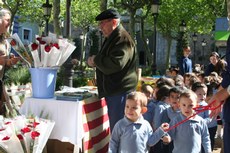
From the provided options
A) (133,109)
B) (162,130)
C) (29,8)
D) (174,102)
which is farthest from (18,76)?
(29,8)

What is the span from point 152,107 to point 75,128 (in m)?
1.12

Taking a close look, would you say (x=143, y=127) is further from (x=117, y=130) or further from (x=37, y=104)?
(x=37, y=104)

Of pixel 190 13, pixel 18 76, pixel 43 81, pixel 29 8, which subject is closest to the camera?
pixel 43 81

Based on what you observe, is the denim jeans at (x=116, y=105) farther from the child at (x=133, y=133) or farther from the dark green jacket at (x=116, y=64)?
the child at (x=133, y=133)

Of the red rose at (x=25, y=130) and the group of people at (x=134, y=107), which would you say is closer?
the red rose at (x=25, y=130)

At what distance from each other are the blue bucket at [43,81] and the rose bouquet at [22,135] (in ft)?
2.82

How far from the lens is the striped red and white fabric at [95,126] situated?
183 inches

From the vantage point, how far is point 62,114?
4.51 m

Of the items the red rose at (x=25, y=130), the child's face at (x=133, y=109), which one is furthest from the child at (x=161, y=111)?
the red rose at (x=25, y=130)

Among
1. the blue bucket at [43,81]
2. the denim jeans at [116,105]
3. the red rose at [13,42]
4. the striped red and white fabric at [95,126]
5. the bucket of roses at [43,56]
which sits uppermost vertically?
the red rose at [13,42]

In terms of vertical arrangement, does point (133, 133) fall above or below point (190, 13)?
below

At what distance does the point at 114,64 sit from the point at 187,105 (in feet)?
3.09

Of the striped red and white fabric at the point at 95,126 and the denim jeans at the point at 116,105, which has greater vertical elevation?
the denim jeans at the point at 116,105

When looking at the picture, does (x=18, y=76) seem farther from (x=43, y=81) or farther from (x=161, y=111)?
(x=161, y=111)
